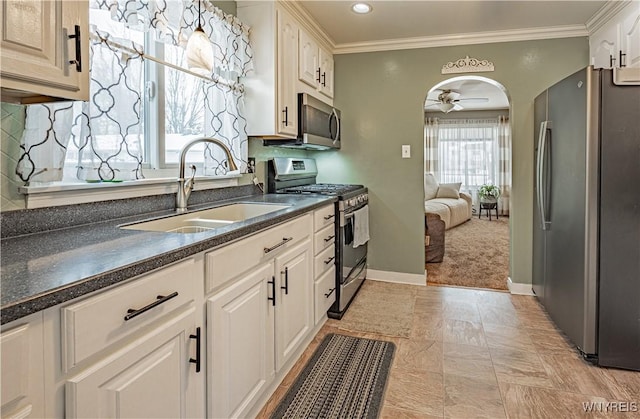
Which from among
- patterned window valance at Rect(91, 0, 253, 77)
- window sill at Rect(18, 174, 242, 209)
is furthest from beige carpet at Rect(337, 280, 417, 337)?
patterned window valance at Rect(91, 0, 253, 77)

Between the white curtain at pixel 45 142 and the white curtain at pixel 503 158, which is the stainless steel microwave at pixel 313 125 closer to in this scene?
the white curtain at pixel 45 142

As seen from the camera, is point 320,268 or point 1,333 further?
point 320,268

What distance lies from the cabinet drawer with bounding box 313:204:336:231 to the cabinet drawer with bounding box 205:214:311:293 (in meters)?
0.28

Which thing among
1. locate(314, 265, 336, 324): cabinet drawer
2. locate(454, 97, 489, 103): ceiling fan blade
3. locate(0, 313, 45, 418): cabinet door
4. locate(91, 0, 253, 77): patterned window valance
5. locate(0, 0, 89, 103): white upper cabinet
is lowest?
locate(314, 265, 336, 324): cabinet drawer

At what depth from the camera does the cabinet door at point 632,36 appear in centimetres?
243

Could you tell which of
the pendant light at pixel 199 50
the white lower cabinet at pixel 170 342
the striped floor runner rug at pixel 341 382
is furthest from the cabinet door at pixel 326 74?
the striped floor runner rug at pixel 341 382

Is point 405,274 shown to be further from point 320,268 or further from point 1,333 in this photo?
point 1,333

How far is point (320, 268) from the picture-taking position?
2.47m

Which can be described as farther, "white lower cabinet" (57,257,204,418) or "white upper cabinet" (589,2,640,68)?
"white upper cabinet" (589,2,640,68)

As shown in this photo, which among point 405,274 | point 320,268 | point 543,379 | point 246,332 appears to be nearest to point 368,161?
point 405,274

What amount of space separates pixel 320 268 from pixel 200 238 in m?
1.32

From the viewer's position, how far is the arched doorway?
604 cm

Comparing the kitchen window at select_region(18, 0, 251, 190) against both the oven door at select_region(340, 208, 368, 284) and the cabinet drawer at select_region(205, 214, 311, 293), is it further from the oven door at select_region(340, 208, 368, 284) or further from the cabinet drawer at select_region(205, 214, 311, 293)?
the oven door at select_region(340, 208, 368, 284)

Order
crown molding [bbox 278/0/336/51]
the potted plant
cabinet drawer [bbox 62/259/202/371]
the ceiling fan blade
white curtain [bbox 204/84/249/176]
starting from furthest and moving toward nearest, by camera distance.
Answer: the potted plant < the ceiling fan blade < crown molding [bbox 278/0/336/51] < white curtain [bbox 204/84/249/176] < cabinet drawer [bbox 62/259/202/371]
